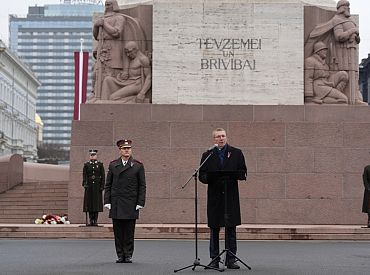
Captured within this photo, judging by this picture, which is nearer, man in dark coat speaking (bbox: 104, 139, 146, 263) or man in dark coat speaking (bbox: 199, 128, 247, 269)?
man in dark coat speaking (bbox: 199, 128, 247, 269)

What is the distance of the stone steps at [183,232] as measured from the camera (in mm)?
19438

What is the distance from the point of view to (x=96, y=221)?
20922 millimetres

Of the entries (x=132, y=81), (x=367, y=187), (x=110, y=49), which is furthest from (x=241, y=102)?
(x=367, y=187)

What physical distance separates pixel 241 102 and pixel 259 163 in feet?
5.80

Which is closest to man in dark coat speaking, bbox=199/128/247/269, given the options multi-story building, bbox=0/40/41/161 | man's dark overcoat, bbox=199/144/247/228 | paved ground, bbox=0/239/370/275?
man's dark overcoat, bbox=199/144/247/228

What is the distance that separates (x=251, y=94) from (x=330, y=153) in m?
2.43

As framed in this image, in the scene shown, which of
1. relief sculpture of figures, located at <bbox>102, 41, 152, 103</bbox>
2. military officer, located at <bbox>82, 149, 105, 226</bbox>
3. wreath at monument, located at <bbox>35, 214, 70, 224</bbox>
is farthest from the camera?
relief sculpture of figures, located at <bbox>102, 41, 152, 103</bbox>

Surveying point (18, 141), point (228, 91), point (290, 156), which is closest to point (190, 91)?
point (228, 91)

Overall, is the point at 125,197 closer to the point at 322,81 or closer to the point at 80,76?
the point at 322,81

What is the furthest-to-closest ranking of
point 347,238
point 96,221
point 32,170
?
1. point 32,170
2. point 96,221
3. point 347,238

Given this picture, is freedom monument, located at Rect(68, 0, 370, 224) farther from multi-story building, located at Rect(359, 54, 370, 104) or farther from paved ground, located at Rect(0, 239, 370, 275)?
multi-story building, located at Rect(359, 54, 370, 104)

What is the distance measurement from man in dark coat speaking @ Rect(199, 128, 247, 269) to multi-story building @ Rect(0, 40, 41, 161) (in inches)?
3992

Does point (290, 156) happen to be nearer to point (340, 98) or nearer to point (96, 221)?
point (340, 98)

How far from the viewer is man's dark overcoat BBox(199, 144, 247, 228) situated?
1265 centimetres
